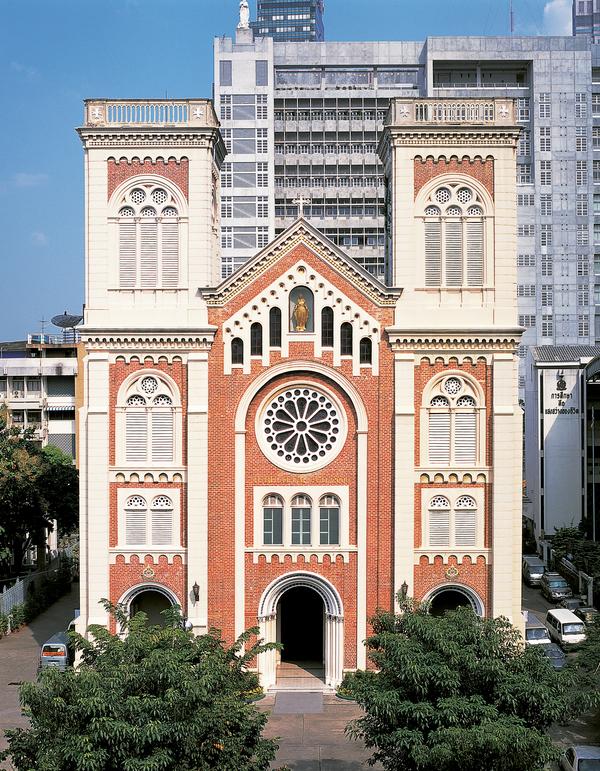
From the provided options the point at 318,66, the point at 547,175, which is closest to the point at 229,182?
the point at 318,66

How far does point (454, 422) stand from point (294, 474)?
633 centimetres

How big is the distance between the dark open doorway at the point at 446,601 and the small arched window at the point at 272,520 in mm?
6474

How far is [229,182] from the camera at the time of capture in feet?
271

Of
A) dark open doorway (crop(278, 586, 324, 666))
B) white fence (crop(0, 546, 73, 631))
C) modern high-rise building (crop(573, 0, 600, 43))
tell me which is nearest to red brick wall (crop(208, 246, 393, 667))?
dark open doorway (crop(278, 586, 324, 666))

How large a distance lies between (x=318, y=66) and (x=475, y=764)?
76318 millimetres

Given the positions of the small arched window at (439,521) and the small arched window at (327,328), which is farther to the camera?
the small arched window at (327,328)

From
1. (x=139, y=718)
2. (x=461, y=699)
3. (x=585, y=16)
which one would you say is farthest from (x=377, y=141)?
(x=585, y=16)

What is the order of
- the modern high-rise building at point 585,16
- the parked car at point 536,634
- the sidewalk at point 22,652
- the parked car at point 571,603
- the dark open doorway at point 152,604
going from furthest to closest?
the modern high-rise building at point 585,16
the parked car at point 571,603
the parked car at point 536,634
the dark open doorway at point 152,604
the sidewalk at point 22,652

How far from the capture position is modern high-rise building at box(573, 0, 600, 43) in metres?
149

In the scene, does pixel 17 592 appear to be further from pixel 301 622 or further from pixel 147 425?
pixel 147 425

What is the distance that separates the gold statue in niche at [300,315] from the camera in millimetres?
34656

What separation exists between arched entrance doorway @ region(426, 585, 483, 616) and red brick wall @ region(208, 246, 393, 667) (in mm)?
1975

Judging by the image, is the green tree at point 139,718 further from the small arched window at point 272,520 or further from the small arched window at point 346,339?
the small arched window at point 346,339

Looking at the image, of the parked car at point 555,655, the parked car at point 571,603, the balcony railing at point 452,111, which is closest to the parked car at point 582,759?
the parked car at point 555,655
